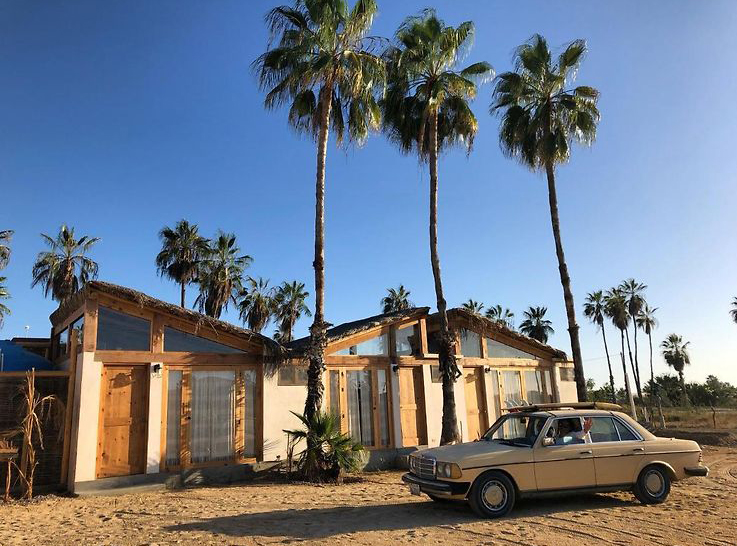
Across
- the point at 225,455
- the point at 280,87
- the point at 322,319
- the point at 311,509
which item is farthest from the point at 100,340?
the point at 280,87

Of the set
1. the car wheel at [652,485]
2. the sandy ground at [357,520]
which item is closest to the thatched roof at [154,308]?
the sandy ground at [357,520]

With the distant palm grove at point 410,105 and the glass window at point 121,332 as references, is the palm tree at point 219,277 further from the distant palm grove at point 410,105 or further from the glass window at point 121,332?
the glass window at point 121,332

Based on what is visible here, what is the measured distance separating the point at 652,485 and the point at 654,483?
5cm

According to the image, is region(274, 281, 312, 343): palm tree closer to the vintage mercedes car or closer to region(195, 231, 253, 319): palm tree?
region(195, 231, 253, 319): palm tree

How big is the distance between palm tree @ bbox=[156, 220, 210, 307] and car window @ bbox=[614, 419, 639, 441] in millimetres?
26219

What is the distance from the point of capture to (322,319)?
1377 centimetres

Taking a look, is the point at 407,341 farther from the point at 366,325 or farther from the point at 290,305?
the point at 290,305

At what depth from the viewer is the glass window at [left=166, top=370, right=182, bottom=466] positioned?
41.8 ft

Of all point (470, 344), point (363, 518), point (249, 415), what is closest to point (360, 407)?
point (249, 415)

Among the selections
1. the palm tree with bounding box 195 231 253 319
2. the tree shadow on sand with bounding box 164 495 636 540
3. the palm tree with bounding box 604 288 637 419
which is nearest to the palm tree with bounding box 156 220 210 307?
the palm tree with bounding box 195 231 253 319

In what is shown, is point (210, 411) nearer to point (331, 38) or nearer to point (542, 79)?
point (331, 38)

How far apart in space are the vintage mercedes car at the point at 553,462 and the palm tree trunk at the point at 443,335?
6343mm

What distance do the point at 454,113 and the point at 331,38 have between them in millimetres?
5713

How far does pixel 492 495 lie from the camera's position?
809cm
